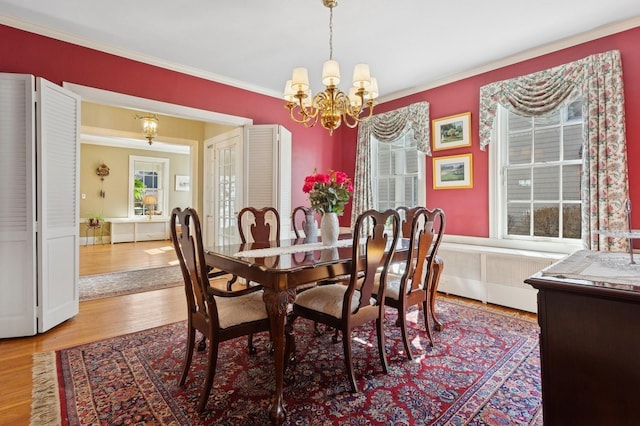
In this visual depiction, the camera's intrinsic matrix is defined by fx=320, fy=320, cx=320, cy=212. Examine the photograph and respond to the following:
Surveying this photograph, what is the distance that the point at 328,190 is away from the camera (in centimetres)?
247

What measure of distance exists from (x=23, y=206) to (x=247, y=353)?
2231 mm

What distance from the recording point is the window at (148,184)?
892 centimetres

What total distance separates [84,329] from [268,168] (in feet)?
8.55

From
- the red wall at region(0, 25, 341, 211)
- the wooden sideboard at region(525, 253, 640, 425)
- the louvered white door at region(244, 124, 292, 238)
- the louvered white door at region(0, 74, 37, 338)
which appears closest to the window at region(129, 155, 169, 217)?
the red wall at region(0, 25, 341, 211)

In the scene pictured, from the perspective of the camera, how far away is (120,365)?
2.21 m

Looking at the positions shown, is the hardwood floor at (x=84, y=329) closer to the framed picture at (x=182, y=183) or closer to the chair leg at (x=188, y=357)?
the chair leg at (x=188, y=357)

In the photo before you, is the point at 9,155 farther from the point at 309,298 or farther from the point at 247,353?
the point at 309,298

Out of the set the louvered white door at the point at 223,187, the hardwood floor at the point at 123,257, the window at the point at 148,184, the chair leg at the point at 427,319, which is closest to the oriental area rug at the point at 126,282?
the hardwood floor at the point at 123,257

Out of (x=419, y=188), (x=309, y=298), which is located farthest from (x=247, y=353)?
(x=419, y=188)

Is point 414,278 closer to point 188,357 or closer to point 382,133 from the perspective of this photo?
point 188,357

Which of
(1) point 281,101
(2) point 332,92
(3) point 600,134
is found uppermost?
(1) point 281,101

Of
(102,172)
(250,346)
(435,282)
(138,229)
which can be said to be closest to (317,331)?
(250,346)

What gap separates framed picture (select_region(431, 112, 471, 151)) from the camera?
13.1 ft

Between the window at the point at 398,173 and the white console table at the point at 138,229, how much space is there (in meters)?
6.60
